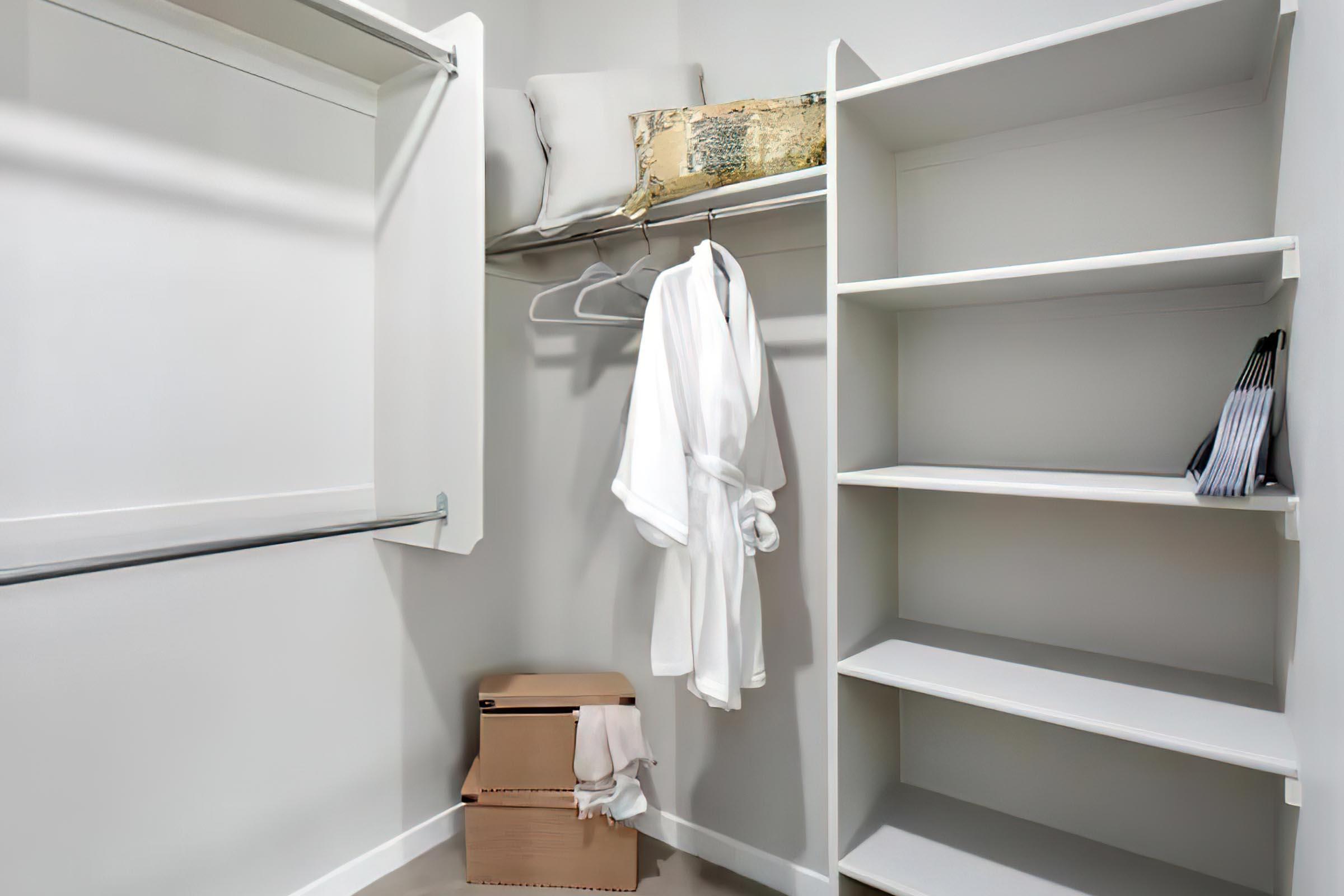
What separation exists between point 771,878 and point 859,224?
67.3 inches

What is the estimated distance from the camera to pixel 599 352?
2.24m

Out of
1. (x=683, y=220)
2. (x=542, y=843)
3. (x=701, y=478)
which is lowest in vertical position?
(x=542, y=843)

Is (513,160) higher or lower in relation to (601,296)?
higher

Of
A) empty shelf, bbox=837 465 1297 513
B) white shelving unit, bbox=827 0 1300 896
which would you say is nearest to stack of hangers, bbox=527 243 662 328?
white shelving unit, bbox=827 0 1300 896

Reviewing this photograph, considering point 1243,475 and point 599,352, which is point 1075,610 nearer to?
point 1243,475

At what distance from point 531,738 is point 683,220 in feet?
4.64

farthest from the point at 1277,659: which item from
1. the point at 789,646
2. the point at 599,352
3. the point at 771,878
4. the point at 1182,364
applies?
the point at 599,352

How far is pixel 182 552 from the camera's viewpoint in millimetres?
1310

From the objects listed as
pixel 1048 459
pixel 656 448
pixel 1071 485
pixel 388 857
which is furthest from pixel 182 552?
pixel 1048 459

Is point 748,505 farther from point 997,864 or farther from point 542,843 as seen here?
point 542,843

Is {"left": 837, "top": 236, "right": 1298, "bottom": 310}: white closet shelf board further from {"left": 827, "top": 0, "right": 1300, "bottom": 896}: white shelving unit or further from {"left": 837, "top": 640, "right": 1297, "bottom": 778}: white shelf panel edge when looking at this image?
{"left": 837, "top": 640, "right": 1297, "bottom": 778}: white shelf panel edge

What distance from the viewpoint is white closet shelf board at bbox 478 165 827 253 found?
1.57 meters

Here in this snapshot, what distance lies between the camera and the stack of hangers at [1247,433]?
1.06 metres

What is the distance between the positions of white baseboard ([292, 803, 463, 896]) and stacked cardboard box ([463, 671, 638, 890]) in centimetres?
21
